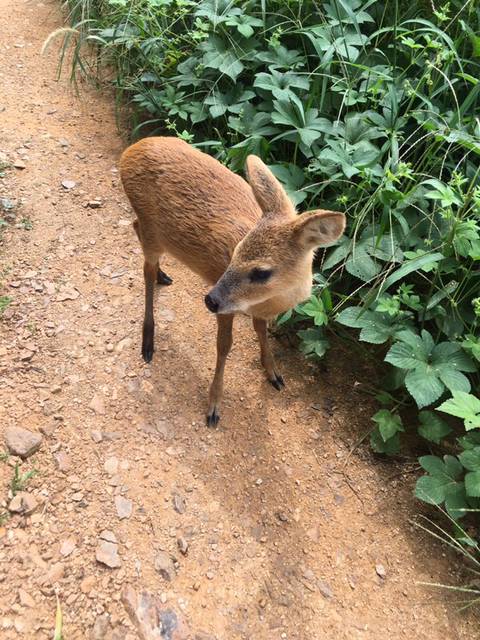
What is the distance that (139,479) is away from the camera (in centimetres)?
292

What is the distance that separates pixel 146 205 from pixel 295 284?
112 cm

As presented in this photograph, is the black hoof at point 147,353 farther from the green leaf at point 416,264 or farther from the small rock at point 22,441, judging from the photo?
the green leaf at point 416,264

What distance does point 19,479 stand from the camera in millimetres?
2777

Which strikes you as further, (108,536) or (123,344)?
(123,344)

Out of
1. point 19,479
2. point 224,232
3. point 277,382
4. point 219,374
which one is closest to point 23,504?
point 19,479

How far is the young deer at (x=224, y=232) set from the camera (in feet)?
8.48

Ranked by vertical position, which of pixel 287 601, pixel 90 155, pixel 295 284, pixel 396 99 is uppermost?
pixel 396 99

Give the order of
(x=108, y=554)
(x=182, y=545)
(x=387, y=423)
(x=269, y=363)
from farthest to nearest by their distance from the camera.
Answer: (x=269, y=363) → (x=387, y=423) → (x=182, y=545) → (x=108, y=554)

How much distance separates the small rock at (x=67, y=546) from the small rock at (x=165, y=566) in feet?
1.38

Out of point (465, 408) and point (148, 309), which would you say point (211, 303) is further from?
point (465, 408)

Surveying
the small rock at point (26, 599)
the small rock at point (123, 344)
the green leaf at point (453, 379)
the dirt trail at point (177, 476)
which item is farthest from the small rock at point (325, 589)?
the small rock at point (123, 344)

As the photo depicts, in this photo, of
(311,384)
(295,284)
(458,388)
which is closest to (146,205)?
(295,284)

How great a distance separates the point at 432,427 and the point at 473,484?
1.52 ft

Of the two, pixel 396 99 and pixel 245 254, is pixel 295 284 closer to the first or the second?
pixel 245 254
